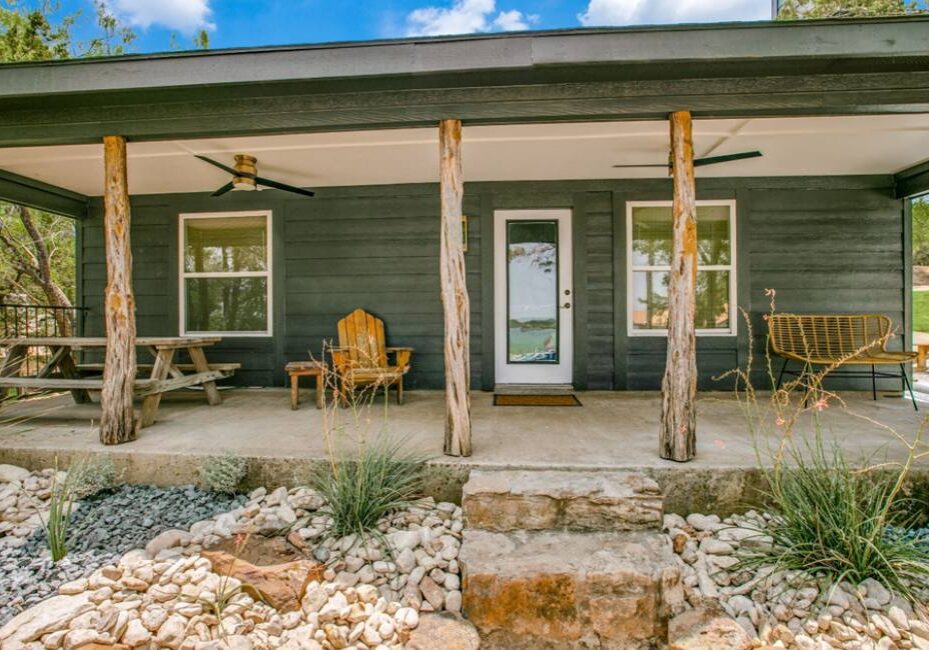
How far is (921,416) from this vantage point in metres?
3.41

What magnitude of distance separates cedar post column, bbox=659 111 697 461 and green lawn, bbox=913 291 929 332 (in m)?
11.5

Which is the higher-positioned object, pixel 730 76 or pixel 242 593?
pixel 730 76

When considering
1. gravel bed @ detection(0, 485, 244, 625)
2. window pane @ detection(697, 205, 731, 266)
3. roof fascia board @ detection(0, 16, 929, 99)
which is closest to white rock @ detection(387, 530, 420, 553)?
gravel bed @ detection(0, 485, 244, 625)

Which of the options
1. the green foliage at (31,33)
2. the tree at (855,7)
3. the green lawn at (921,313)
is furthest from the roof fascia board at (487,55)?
the green lawn at (921,313)

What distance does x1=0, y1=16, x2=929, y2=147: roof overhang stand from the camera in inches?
90.4

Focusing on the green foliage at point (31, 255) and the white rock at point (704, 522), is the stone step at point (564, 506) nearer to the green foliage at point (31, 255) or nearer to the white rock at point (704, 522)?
the white rock at point (704, 522)

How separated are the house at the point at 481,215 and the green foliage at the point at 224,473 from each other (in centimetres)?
191

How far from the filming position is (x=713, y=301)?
14.7 ft

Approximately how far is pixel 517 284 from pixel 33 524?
3716 mm

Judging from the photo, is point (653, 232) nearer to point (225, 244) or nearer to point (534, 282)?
point (534, 282)

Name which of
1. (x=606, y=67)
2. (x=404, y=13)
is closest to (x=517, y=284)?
(x=606, y=67)

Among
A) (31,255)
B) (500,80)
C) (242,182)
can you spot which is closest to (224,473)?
(242,182)

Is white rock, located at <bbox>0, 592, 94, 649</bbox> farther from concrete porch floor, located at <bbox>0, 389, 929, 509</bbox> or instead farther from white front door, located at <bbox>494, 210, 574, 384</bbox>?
white front door, located at <bbox>494, 210, 574, 384</bbox>

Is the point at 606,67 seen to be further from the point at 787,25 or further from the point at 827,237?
the point at 827,237
